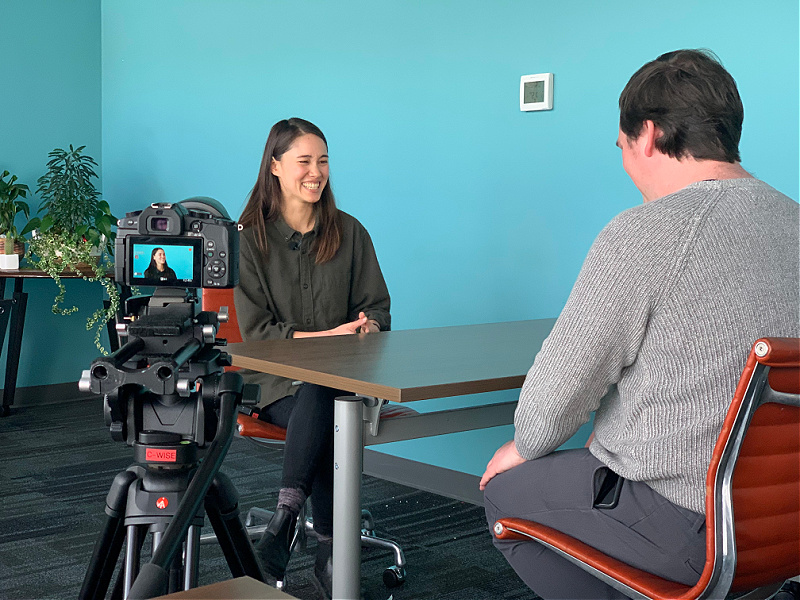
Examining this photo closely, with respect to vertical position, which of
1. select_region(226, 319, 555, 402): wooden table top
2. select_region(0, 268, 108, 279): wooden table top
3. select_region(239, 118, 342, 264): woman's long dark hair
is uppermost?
select_region(239, 118, 342, 264): woman's long dark hair

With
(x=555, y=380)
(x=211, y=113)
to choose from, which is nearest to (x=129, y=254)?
(x=555, y=380)

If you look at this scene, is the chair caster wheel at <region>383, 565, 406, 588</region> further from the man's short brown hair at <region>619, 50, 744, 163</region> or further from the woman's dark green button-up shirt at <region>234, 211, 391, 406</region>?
the man's short brown hair at <region>619, 50, 744, 163</region>

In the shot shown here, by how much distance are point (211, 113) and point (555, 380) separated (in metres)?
3.84

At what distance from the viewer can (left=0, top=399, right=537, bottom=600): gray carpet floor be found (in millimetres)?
2514

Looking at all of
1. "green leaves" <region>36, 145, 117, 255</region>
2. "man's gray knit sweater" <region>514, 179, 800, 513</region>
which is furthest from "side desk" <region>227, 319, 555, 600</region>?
"green leaves" <region>36, 145, 117, 255</region>

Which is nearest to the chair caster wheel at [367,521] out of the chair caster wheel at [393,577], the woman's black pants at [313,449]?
the chair caster wheel at [393,577]

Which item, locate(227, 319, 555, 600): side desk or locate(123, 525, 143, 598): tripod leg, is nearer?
locate(123, 525, 143, 598): tripod leg

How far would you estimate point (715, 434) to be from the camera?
1269 millimetres

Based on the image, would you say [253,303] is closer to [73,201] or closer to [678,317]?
[678,317]

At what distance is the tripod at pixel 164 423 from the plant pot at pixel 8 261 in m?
3.72

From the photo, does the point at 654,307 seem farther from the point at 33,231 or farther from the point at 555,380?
the point at 33,231

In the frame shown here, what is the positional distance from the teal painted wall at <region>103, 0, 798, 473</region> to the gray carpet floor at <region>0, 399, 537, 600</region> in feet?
1.45

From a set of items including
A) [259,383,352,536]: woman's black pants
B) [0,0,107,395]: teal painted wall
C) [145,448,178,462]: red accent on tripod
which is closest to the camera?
[145,448,178,462]: red accent on tripod

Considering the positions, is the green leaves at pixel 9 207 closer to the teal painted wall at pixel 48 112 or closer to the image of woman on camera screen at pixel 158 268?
the teal painted wall at pixel 48 112
